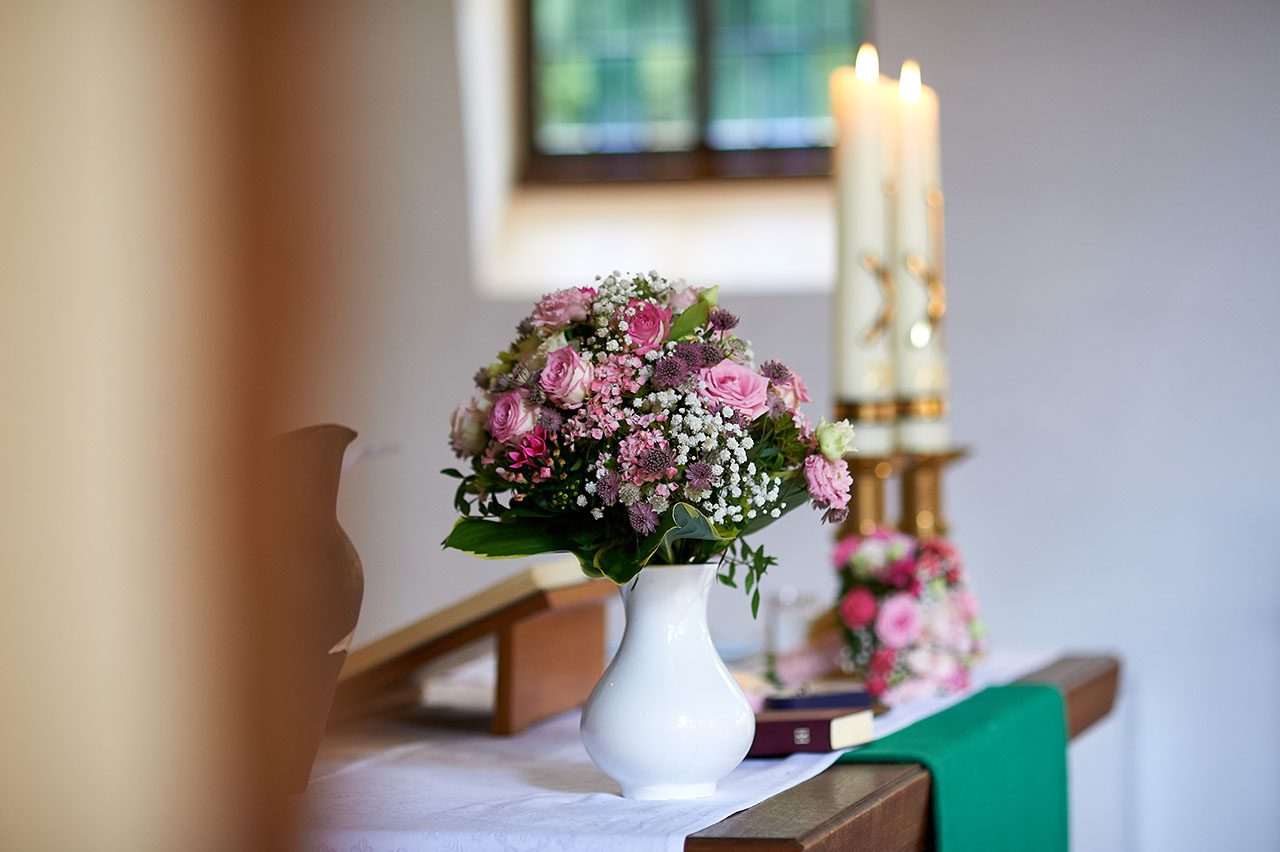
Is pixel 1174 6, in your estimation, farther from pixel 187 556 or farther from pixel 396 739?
pixel 187 556

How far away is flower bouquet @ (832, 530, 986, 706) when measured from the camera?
1.72 m

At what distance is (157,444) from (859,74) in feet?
6.23

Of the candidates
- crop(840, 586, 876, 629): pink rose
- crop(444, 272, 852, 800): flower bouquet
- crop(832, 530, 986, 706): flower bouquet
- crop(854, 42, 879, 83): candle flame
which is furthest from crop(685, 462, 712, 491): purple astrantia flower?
crop(854, 42, 879, 83): candle flame

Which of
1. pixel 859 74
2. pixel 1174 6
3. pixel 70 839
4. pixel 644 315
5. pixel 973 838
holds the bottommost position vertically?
pixel 973 838

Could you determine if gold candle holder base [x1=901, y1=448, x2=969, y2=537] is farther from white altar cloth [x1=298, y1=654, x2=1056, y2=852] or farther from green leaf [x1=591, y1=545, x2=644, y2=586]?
green leaf [x1=591, y1=545, x2=644, y2=586]

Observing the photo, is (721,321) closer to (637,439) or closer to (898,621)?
(637,439)

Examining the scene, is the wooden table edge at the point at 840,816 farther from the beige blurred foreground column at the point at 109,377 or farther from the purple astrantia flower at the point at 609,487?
the beige blurred foreground column at the point at 109,377

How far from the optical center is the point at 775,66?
419cm

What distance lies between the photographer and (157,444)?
25 cm

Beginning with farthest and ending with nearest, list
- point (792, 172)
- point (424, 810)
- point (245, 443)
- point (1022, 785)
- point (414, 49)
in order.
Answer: point (792, 172) → point (414, 49) → point (1022, 785) → point (424, 810) → point (245, 443)

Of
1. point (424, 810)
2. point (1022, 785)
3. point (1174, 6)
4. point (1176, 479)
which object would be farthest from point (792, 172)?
point (424, 810)

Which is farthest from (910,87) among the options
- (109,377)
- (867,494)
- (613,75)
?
(613,75)

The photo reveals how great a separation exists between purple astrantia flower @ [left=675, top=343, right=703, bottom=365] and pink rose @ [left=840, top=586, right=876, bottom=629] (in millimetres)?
798

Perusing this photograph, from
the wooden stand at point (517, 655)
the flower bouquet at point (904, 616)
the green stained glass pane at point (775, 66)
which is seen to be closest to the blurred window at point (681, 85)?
the green stained glass pane at point (775, 66)
